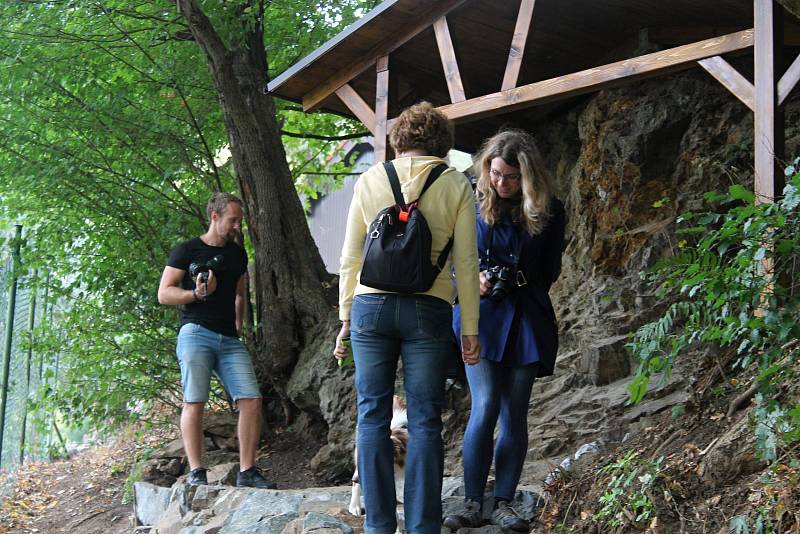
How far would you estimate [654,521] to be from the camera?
4.33 meters

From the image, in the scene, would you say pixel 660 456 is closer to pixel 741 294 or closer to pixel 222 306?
pixel 741 294

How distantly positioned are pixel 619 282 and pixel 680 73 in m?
1.88

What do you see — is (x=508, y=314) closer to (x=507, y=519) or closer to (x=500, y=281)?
(x=500, y=281)

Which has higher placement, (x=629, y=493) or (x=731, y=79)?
(x=731, y=79)

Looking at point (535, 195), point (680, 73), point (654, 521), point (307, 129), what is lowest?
point (654, 521)

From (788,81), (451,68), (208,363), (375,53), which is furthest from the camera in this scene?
(375,53)

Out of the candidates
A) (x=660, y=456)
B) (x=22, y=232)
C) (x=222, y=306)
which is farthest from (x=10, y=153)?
(x=660, y=456)

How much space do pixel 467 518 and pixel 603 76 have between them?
10.9ft

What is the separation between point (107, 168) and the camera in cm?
995

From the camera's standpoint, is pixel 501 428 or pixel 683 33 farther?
pixel 683 33

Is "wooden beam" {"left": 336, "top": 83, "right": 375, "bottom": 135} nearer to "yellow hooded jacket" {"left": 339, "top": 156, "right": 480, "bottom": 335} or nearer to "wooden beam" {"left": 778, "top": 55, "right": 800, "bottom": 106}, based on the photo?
"wooden beam" {"left": 778, "top": 55, "right": 800, "bottom": 106}

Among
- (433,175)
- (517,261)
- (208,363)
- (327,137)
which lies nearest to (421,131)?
(433,175)

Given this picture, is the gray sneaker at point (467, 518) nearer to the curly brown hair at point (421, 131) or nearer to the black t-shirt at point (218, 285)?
the curly brown hair at point (421, 131)

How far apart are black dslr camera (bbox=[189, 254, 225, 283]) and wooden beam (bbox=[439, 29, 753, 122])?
2.17 metres
